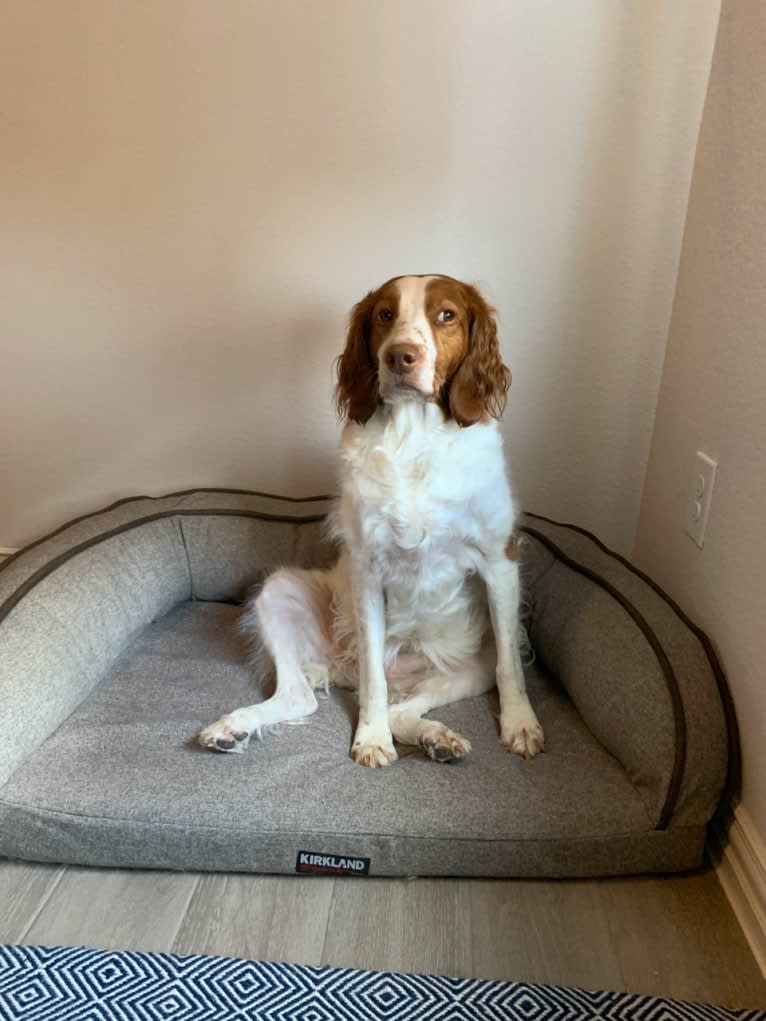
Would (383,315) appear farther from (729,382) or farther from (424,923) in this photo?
(424,923)

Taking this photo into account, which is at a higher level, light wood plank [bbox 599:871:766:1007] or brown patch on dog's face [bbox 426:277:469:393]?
brown patch on dog's face [bbox 426:277:469:393]

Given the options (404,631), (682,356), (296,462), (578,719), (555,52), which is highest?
(555,52)

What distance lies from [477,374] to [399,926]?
0.94 meters

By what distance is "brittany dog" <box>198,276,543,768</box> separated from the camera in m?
1.45

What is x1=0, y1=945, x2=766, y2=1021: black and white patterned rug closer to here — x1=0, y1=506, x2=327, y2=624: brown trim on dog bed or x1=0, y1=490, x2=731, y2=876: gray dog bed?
x1=0, y1=490, x2=731, y2=876: gray dog bed

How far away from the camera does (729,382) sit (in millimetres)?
1509

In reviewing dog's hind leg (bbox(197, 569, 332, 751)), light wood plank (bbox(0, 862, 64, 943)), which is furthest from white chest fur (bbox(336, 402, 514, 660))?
light wood plank (bbox(0, 862, 64, 943))

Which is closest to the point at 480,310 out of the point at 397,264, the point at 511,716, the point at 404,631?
the point at 397,264

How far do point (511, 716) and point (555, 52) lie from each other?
1442 millimetres

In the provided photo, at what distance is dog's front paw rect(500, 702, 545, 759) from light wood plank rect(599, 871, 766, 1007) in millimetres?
262

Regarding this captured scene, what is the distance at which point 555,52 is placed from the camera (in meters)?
1.78

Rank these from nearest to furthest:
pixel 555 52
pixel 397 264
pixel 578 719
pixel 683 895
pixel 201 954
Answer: pixel 201 954 → pixel 683 895 → pixel 578 719 → pixel 555 52 → pixel 397 264

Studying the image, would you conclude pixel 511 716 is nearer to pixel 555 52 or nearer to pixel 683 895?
pixel 683 895

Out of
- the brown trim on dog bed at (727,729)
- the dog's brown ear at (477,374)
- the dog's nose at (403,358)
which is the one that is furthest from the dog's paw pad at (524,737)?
the dog's nose at (403,358)
